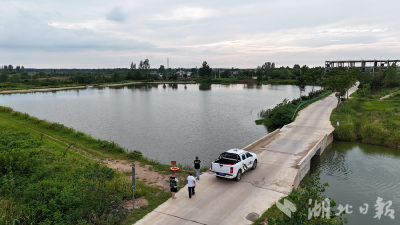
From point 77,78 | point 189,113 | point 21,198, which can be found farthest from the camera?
point 77,78

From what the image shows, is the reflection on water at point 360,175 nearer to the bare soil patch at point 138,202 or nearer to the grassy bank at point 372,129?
the grassy bank at point 372,129

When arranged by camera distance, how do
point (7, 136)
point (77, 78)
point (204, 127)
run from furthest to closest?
point (77, 78) < point (204, 127) < point (7, 136)

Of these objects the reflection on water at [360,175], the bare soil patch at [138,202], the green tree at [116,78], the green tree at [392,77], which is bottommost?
the reflection on water at [360,175]

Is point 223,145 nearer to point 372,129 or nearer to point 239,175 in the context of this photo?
point 239,175

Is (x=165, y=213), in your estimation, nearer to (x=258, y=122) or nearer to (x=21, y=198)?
(x=21, y=198)

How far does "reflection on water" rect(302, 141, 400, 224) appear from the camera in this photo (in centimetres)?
1512

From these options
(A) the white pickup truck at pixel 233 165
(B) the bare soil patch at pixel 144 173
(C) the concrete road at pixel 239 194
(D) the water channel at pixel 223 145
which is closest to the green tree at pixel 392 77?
(D) the water channel at pixel 223 145

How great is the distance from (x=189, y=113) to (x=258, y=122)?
43.5ft

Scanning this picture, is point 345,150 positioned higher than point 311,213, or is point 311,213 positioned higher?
point 311,213

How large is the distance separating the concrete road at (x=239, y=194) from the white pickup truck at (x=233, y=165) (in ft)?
1.63

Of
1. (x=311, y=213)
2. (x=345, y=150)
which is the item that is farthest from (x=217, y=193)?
(x=345, y=150)

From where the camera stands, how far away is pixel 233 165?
49.7ft

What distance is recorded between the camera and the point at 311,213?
24.5 feet

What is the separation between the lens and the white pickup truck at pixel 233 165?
15.1m
